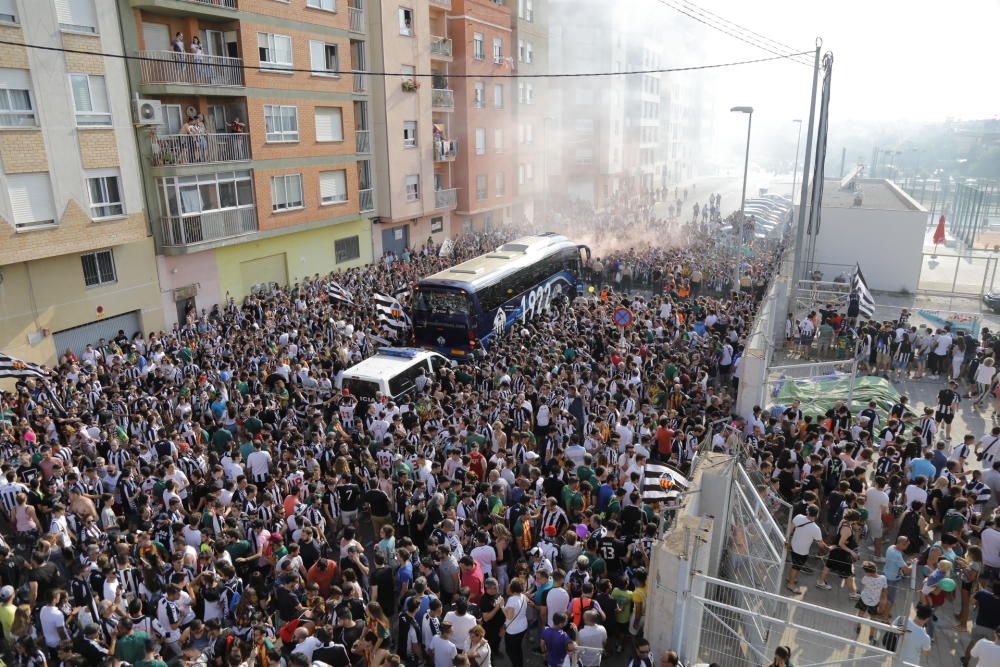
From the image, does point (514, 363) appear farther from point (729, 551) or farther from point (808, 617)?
point (808, 617)

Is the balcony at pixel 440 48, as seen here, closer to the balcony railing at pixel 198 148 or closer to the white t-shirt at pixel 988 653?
the balcony railing at pixel 198 148

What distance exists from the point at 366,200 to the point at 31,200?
1414 cm

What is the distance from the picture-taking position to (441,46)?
3366 centimetres

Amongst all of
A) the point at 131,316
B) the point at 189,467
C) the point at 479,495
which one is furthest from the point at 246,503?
the point at 131,316

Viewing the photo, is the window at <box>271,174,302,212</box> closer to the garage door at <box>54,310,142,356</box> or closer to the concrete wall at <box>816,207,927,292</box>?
the garage door at <box>54,310,142,356</box>

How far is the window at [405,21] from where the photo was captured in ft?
A: 100.0

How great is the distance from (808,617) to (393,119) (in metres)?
26.7

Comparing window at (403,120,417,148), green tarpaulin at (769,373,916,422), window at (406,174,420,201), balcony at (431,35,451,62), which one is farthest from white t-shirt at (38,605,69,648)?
balcony at (431,35,451,62)

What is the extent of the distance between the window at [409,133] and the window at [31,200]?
16.5 m

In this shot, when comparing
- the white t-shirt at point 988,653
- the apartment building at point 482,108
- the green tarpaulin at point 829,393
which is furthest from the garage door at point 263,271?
the white t-shirt at point 988,653

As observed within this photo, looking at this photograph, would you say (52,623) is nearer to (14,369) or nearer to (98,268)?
(14,369)

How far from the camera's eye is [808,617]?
350 inches

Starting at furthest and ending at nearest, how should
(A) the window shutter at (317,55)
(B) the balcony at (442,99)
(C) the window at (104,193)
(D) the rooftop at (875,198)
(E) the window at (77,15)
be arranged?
1. (B) the balcony at (442,99)
2. (D) the rooftop at (875,198)
3. (A) the window shutter at (317,55)
4. (C) the window at (104,193)
5. (E) the window at (77,15)

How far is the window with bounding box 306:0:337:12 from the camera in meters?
25.1
